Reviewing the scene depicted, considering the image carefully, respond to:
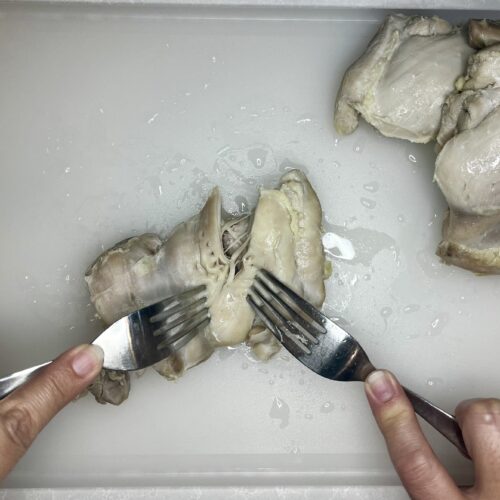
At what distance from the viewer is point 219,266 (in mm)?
1831

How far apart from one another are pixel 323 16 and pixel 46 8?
84 centimetres

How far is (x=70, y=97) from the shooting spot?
2.08 m

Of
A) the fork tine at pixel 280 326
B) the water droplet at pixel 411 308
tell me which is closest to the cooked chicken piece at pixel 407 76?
the water droplet at pixel 411 308

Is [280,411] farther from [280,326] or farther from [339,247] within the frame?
[339,247]

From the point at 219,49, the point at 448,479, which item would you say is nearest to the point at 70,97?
the point at 219,49

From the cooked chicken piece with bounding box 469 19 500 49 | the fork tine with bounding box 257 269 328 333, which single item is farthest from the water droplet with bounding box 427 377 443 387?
the cooked chicken piece with bounding box 469 19 500 49

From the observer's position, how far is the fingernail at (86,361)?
1.62m

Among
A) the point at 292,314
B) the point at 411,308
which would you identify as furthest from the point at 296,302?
the point at 411,308

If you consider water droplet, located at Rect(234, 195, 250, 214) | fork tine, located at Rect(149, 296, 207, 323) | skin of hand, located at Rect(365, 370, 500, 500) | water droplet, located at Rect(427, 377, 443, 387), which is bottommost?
water droplet, located at Rect(427, 377, 443, 387)

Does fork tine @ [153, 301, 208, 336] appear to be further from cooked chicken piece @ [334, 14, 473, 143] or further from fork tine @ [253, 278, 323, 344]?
cooked chicken piece @ [334, 14, 473, 143]

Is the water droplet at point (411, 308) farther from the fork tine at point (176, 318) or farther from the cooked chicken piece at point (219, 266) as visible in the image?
the fork tine at point (176, 318)

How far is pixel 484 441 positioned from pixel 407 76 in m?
0.97

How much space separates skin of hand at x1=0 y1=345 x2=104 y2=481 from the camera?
5.00ft

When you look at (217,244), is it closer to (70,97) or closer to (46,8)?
(70,97)
